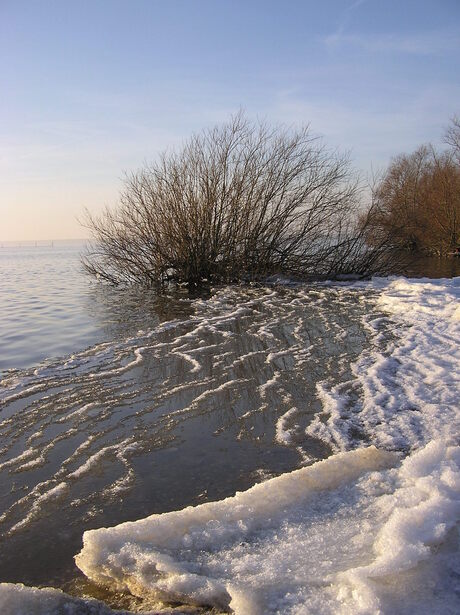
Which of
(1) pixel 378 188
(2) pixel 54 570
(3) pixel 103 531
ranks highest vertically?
(1) pixel 378 188

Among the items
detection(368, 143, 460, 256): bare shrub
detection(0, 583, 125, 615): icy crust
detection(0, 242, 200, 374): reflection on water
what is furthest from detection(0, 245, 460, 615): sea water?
detection(368, 143, 460, 256): bare shrub

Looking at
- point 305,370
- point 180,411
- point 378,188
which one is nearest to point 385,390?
point 305,370

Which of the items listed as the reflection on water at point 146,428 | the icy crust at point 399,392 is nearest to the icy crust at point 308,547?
the reflection on water at point 146,428

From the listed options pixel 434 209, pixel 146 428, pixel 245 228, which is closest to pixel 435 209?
pixel 434 209

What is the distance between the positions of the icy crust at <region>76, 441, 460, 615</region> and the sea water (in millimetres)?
10

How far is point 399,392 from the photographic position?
5.65 meters

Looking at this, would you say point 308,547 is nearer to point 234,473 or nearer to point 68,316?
point 234,473

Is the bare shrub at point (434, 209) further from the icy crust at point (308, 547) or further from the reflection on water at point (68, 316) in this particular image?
the icy crust at point (308, 547)

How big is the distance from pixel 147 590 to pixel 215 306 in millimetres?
10804

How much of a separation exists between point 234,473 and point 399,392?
2.58 m

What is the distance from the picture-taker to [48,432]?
4.96 m

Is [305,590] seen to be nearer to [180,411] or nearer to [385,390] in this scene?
[180,411]

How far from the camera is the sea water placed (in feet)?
8.11

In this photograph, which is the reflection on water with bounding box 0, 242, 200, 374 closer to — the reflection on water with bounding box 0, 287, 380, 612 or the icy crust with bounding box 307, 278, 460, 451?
the reflection on water with bounding box 0, 287, 380, 612
